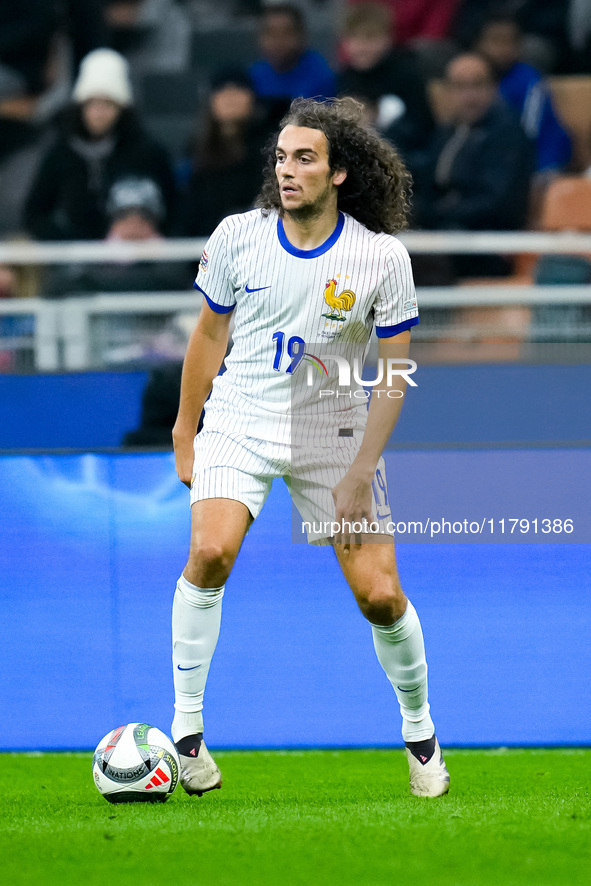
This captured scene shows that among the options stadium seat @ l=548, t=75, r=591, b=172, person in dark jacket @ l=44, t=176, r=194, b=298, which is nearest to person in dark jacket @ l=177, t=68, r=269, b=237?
person in dark jacket @ l=44, t=176, r=194, b=298

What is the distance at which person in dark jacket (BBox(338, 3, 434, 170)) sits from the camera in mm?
7047

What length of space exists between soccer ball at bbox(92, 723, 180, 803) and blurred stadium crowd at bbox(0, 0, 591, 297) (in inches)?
110

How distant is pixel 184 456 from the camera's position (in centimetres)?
369

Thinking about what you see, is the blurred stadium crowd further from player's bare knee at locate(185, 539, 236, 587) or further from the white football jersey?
player's bare knee at locate(185, 539, 236, 587)

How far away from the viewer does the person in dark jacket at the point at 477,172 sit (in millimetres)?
6688

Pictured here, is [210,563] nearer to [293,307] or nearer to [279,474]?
[279,474]

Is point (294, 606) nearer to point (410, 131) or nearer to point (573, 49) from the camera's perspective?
point (410, 131)

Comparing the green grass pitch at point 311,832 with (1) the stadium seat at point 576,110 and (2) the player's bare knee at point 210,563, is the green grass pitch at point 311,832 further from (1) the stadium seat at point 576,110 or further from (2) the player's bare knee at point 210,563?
(1) the stadium seat at point 576,110

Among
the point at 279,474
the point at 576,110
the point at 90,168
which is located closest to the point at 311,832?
the point at 279,474

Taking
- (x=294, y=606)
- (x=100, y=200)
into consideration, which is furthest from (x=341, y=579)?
(x=100, y=200)

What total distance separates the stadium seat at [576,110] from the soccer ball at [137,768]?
4.72m

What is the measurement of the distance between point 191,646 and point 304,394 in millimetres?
775

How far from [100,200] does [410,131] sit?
176 cm

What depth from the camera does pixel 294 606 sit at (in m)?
4.71
